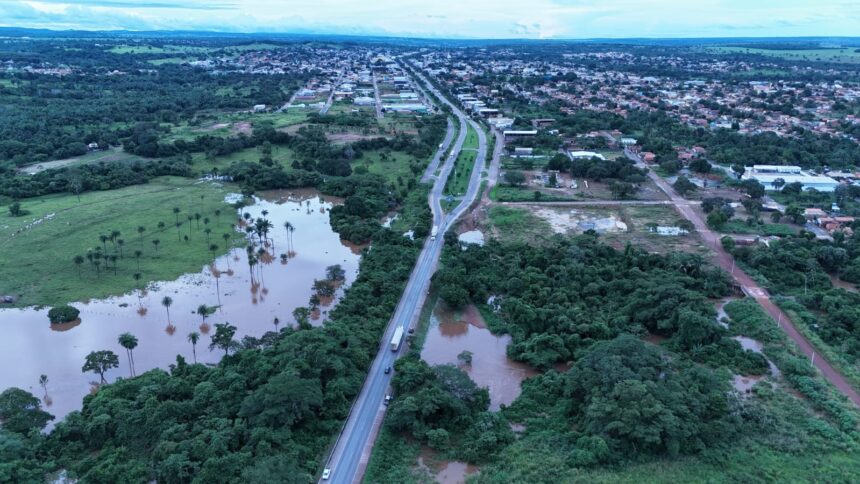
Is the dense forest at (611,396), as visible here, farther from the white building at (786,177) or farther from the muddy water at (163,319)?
the white building at (786,177)

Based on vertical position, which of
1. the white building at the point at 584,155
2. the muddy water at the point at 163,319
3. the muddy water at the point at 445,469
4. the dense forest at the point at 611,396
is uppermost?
the white building at the point at 584,155

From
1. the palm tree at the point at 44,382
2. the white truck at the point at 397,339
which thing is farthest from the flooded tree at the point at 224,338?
the white truck at the point at 397,339

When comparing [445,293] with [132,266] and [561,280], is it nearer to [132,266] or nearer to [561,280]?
[561,280]

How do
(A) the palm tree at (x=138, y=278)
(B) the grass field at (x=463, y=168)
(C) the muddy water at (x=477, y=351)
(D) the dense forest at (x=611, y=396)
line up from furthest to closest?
(B) the grass field at (x=463, y=168), (A) the palm tree at (x=138, y=278), (C) the muddy water at (x=477, y=351), (D) the dense forest at (x=611, y=396)

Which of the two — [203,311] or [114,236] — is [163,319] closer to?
[203,311]

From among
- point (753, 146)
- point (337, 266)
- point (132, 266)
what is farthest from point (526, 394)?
point (753, 146)
